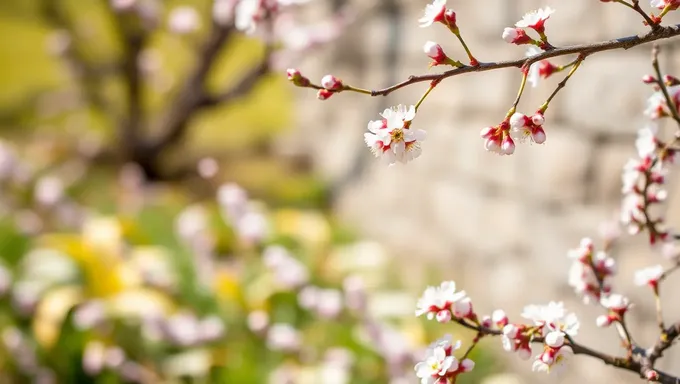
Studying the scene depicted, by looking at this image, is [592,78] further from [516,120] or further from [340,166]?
[340,166]

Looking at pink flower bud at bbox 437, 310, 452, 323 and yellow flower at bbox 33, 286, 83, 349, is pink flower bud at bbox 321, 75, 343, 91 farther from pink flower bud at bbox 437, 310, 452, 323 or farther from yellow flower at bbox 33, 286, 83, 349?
yellow flower at bbox 33, 286, 83, 349

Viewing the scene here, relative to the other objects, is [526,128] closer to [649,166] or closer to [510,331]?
[510,331]

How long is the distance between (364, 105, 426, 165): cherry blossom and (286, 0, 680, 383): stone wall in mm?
1183

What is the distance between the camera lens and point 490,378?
88.7 inches

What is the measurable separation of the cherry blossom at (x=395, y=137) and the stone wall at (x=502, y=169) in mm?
1183

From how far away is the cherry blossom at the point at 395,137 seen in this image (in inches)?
33.2

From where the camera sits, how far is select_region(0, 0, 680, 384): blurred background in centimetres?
211

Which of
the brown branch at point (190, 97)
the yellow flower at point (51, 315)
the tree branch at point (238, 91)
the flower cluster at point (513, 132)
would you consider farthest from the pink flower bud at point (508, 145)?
the brown branch at point (190, 97)

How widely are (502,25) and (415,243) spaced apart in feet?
4.19

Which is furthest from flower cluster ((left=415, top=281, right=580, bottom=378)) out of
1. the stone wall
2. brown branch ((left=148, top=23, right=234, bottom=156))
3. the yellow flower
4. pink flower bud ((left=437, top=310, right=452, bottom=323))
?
brown branch ((left=148, top=23, right=234, bottom=156))

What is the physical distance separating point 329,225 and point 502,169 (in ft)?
5.23

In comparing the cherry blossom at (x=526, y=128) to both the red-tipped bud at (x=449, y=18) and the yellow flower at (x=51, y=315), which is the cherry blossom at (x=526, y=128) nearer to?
Result: the red-tipped bud at (x=449, y=18)

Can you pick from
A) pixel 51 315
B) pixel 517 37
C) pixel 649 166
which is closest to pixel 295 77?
pixel 517 37

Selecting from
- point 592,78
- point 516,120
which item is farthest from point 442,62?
point 592,78
